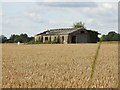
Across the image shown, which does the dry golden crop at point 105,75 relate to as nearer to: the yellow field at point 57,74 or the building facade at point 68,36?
the yellow field at point 57,74

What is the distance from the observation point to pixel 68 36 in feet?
153

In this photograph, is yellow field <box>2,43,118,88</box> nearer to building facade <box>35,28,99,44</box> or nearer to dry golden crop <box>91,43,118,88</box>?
dry golden crop <box>91,43,118,88</box>

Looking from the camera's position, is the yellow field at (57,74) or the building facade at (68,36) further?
the building facade at (68,36)

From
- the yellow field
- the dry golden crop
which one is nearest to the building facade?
the yellow field

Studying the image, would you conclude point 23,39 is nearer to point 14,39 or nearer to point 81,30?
point 14,39

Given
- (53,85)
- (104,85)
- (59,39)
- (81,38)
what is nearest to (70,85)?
(53,85)

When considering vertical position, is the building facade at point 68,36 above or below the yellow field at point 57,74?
above

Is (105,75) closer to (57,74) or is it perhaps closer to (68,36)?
(57,74)

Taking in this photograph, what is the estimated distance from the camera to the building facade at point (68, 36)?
4659cm

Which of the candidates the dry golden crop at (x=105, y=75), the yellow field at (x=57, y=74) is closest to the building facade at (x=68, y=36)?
the yellow field at (x=57, y=74)

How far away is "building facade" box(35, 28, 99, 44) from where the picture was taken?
46594 mm

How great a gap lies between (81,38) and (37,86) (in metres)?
47.2

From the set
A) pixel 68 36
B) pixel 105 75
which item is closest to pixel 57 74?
pixel 105 75

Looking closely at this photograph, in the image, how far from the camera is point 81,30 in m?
48.8
